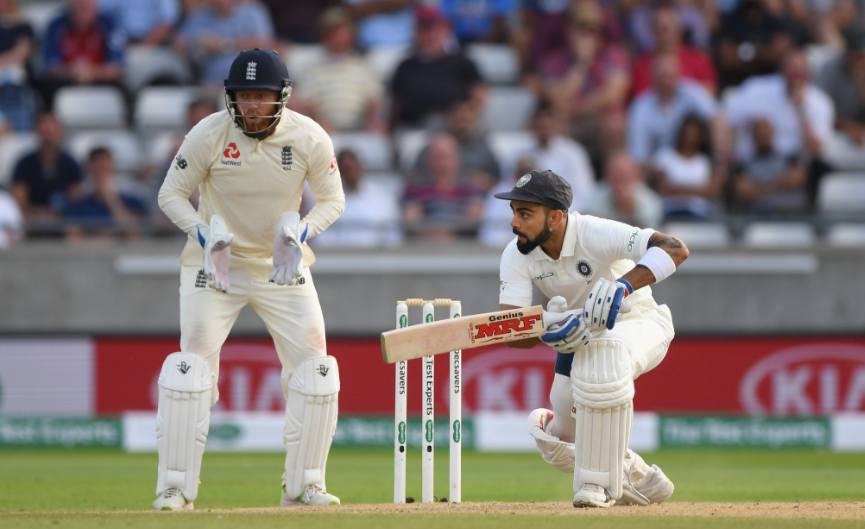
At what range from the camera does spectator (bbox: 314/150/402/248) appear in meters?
9.69

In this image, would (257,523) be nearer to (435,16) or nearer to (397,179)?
(397,179)

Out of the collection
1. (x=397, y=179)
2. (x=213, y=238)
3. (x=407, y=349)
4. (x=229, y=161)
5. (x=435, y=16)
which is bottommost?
(x=407, y=349)

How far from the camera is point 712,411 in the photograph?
9.94 m

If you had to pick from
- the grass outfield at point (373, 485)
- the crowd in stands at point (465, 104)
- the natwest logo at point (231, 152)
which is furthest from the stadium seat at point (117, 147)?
the natwest logo at point (231, 152)

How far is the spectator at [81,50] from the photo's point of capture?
11.3 meters

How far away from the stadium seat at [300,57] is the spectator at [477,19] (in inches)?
53.2

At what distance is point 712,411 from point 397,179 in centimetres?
329

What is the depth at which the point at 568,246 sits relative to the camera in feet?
17.3

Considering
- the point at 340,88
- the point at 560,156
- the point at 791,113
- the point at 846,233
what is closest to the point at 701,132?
the point at 791,113

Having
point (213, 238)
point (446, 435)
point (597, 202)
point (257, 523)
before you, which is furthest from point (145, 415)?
point (257, 523)

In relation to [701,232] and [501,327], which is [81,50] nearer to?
[701,232]

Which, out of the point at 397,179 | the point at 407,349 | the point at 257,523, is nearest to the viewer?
the point at 257,523

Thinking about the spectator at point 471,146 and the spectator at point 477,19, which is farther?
the spectator at point 477,19

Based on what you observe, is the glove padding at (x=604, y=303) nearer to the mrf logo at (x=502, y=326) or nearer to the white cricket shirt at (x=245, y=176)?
the mrf logo at (x=502, y=326)
